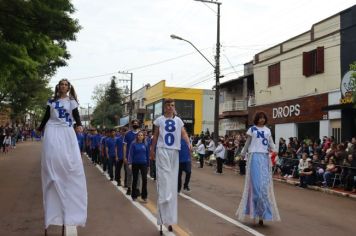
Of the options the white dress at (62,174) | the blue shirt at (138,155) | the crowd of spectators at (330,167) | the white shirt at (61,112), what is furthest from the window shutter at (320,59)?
the white dress at (62,174)

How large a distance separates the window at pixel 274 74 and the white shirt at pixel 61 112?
2977cm

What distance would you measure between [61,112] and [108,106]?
322 ft

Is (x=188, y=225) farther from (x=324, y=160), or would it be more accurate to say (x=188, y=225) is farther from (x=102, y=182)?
(x=324, y=160)

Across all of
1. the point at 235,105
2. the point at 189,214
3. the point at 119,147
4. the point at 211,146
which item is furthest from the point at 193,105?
the point at 189,214

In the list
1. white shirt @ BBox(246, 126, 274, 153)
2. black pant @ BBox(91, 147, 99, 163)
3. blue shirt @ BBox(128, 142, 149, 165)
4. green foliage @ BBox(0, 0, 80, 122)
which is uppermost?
green foliage @ BBox(0, 0, 80, 122)

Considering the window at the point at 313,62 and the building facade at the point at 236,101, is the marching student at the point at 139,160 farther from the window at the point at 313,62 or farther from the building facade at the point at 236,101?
the building facade at the point at 236,101

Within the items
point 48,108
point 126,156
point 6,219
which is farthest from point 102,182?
point 48,108

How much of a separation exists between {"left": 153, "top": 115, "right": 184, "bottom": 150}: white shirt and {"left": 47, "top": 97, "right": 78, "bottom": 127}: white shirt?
1476 mm

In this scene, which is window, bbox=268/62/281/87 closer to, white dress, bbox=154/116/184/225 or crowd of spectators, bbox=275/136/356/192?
crowd of spectators, bbox=275/136/356/192

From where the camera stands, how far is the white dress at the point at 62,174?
24.3 ft

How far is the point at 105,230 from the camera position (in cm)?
879

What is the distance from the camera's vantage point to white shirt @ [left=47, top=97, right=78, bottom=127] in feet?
24.8

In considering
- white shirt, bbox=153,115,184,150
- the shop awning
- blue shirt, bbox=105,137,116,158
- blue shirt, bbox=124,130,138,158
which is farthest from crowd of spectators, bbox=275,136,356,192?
white shirt, bbox=153,115,184,150

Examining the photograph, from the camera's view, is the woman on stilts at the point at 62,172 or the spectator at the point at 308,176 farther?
the spectator at the point at 308,176
